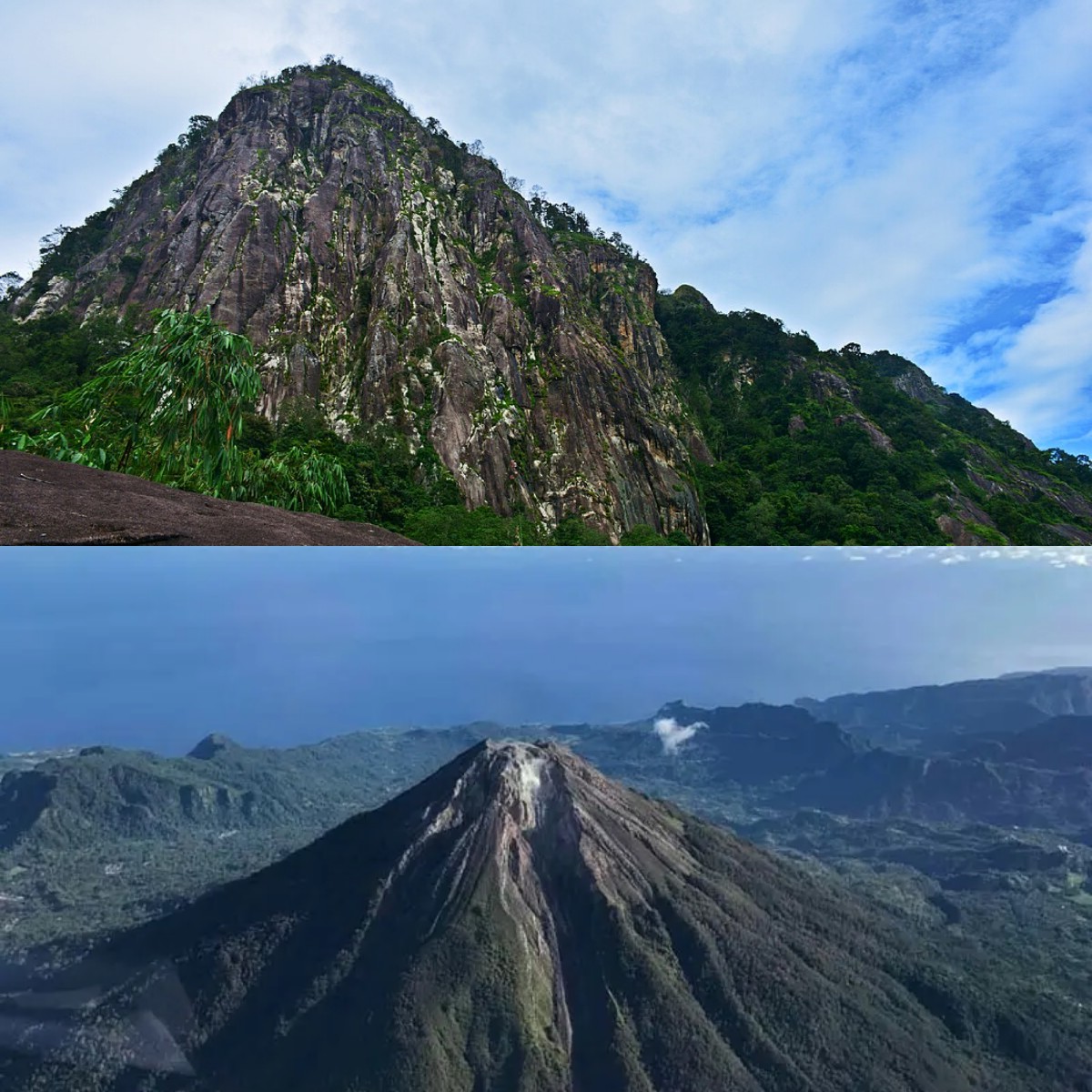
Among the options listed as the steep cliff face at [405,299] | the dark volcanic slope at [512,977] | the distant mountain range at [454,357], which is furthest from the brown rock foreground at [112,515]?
the steep cliff face at [405,299]

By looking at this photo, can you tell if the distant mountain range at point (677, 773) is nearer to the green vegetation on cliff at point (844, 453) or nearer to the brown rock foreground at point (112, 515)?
the brown rock foreground at point (112, 515)

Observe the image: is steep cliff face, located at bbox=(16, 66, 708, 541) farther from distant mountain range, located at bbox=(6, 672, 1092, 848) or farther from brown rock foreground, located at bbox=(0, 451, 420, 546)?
distant mountain range, located at bbox=(6, 672, 1092, 848)

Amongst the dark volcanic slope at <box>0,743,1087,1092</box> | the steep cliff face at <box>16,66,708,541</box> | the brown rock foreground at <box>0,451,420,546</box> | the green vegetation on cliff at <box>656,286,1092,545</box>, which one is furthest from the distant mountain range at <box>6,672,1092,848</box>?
the steep cliff face at <box>16,66,708,541</box>

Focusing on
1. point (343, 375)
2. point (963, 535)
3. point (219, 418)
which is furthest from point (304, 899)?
point (963, 535)

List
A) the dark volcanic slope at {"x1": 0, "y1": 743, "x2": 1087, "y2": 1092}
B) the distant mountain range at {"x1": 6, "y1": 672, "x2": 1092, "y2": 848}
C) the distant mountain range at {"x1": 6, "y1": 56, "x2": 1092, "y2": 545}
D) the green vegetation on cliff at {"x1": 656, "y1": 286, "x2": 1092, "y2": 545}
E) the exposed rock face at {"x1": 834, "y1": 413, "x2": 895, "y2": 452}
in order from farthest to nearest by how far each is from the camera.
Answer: the exposed rock face at {"x1": 834, "y1": 413, "x2": 895, "y2": 452}, the green vegetation on cliff at {"x1": 656, "y1": 286, "x2": 1092, "y2": 545}, the distant mountain range at {"x1": 6, "y1": 56, "x2": 1092, "y2": 545}, the distant mountain range at {"x1": 6, "y1": 672, "x2": 1092, "y2": 848}, the dark volcanic slope at {"x1": 0, "y1": 743, "x2": 1087, "y2": 1092}

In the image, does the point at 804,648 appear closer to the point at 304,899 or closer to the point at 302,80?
the point at 304,899

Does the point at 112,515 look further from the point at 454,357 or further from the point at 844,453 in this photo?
the point at 844,453
